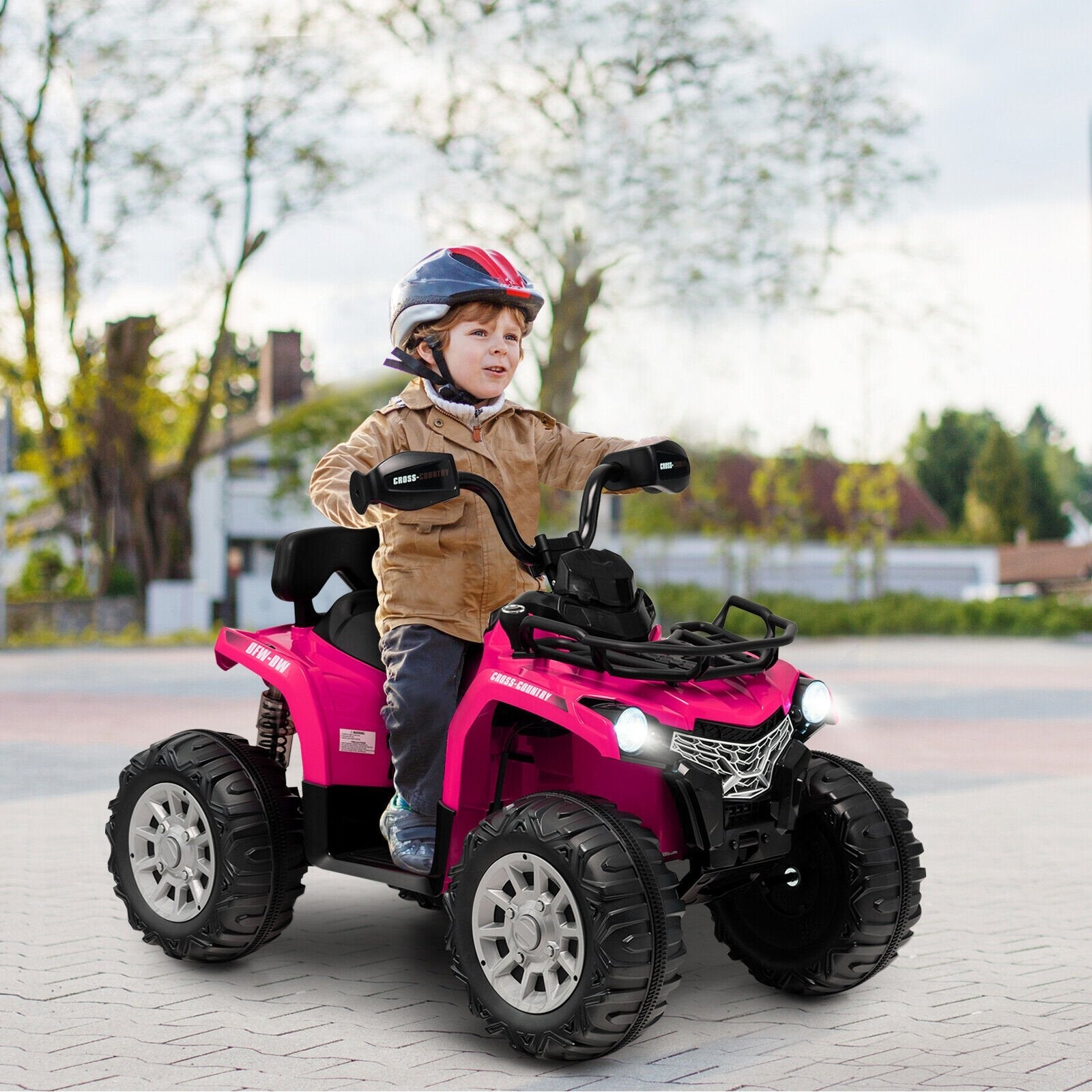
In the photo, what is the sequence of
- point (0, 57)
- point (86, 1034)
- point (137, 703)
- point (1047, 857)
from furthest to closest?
point (0, 57) < point (137, 703) < point (1047, 857) < point (86, 1034)

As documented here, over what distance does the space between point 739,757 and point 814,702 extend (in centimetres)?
36

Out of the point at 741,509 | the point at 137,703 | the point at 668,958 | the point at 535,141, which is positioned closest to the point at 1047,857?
the point at 668,958

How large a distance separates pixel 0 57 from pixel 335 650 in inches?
1124

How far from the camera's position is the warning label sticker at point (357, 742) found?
4285 millimetres

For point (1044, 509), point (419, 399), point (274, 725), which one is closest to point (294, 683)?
point (274, 725)

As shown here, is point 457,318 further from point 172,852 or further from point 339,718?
point 172,852

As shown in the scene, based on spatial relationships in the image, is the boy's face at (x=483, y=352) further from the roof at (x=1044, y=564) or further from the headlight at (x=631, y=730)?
the roof at (x=1044, y=564)

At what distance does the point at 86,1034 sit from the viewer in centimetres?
388

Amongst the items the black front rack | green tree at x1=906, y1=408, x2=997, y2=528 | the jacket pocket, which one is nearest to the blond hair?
the jacket pocket

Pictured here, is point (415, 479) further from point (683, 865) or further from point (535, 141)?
point (535, 141)

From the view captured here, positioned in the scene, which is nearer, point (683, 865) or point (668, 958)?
point (668, 958)

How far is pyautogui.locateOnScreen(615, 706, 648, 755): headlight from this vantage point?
11.4 ft

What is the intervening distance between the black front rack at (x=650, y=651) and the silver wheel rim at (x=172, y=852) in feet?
4.21

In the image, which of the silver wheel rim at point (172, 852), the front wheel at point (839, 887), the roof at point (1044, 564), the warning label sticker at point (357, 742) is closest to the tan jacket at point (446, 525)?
the warning label sticker at point (357, 742)
